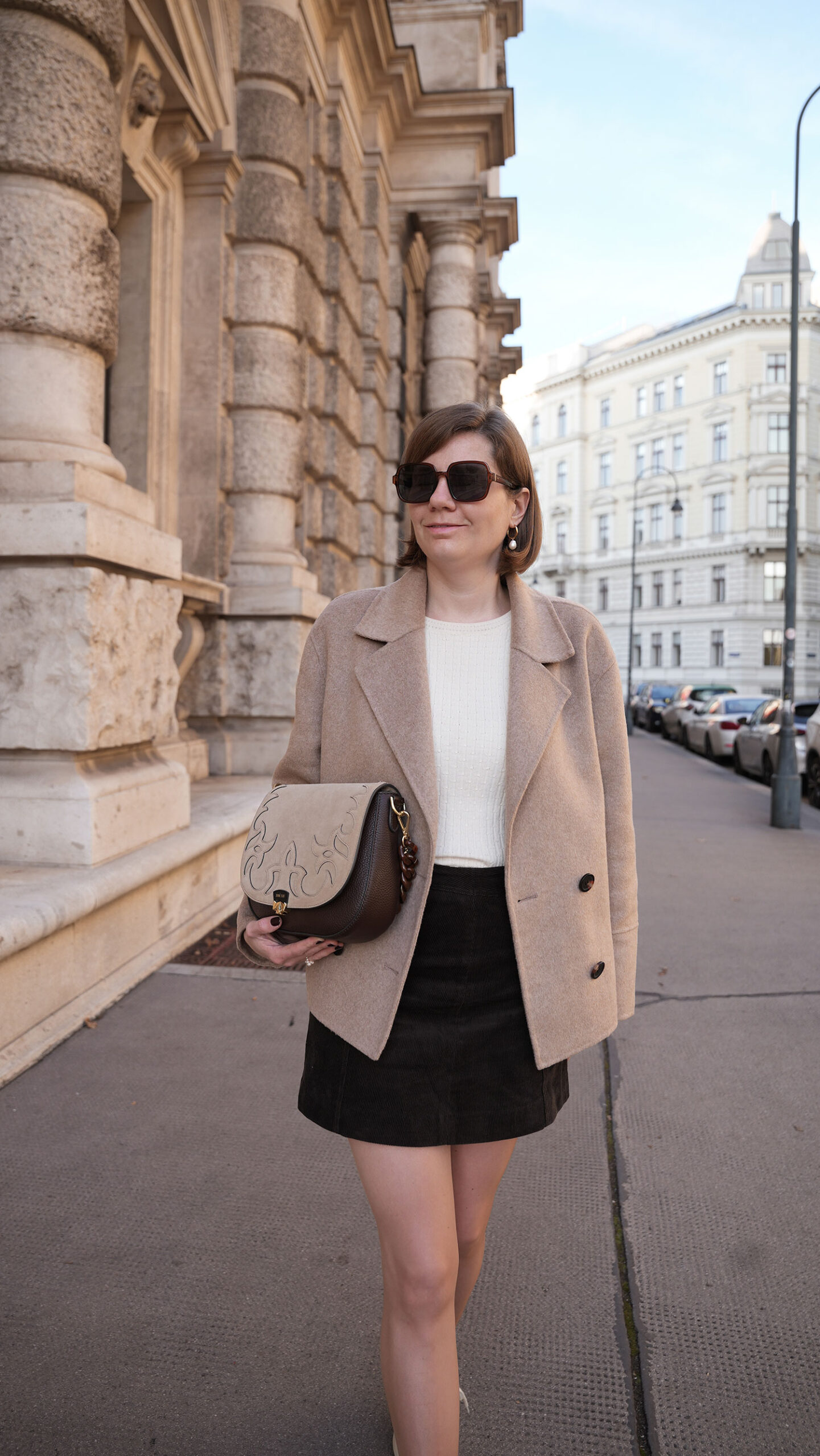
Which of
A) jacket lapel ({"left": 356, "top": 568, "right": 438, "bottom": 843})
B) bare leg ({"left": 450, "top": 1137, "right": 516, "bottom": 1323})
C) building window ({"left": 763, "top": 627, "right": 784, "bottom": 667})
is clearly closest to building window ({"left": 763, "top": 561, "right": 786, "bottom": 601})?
building window ({"left": 763, "top": 627, "right": 784, "bottom": 667})

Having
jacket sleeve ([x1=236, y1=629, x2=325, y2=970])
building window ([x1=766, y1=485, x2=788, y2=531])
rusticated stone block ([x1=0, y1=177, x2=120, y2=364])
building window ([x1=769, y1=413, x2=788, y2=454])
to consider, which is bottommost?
jacket sleeve ([x1=236, y1=629, x2=325, y2=970])

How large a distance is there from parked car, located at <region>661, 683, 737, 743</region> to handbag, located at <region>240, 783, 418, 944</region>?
24.6m

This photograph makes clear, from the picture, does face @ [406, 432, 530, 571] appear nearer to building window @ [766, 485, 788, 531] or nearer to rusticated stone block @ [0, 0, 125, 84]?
rusticated stone block @ [0, 0, 125, 84]

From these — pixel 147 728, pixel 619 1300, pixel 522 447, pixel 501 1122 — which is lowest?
pixel 619 1300

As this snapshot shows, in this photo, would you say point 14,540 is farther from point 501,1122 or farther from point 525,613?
point 501,1122

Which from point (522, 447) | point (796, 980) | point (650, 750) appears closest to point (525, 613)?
point (522, 447)

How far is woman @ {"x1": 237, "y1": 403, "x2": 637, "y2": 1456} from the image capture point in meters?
1.81

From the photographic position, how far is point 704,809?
12766mm

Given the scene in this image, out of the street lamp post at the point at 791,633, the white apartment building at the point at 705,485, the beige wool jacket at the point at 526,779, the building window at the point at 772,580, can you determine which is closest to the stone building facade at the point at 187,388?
the beige wool jacket at the point at 526,779

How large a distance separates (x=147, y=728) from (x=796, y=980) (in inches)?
138

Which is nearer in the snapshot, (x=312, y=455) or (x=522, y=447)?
(x=522, y=447)

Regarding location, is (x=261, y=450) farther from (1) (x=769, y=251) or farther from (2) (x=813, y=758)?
(1) (x=769, y=251)

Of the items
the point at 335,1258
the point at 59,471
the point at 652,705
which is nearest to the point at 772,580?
the point at 652,705

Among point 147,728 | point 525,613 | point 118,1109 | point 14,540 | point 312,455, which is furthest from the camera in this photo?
point 312,455
